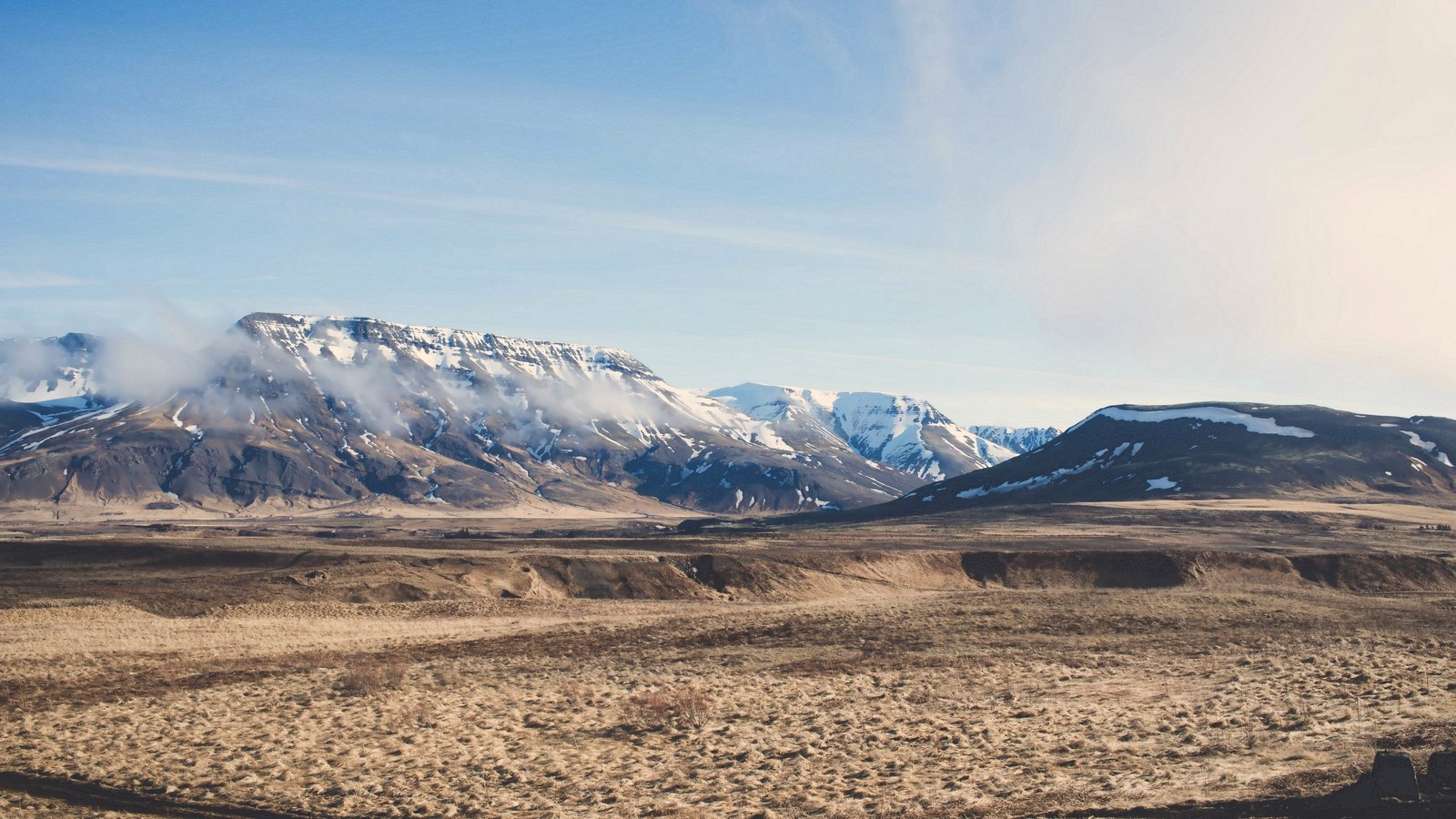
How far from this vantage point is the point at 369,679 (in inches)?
1271

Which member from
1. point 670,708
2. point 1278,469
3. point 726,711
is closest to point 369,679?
point 670,708

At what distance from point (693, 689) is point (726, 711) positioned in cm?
351

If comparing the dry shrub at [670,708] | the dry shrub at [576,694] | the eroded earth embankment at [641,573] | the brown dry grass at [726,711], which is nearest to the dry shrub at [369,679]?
the brown dry grass at [726,711]

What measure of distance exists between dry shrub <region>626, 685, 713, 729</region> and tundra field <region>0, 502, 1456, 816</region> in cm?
11

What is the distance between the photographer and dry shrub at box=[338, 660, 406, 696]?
3141 centimetres

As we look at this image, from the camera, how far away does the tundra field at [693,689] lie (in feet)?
66.5

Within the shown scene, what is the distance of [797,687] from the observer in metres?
31.8

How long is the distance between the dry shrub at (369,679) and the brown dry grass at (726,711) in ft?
0.62

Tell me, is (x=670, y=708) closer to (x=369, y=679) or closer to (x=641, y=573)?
(x=369, y=679)

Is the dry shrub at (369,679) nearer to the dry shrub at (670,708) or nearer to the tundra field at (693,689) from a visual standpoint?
the tundra field at (693,689)

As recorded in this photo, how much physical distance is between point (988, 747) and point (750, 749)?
551 cm

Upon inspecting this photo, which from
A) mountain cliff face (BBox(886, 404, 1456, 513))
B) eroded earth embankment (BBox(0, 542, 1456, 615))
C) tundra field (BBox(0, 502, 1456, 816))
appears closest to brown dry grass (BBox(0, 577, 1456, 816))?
tundra field (BBox(0, 502, 1456, 816))

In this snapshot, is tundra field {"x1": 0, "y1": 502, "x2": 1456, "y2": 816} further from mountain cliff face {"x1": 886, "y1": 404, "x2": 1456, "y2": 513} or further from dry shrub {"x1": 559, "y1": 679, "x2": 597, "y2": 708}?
mountain cliff face {"x1": 886, "y1": 404, "x2": 1456, "y2": 513}

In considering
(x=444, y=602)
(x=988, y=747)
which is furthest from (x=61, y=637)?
(x=988, y=747)
